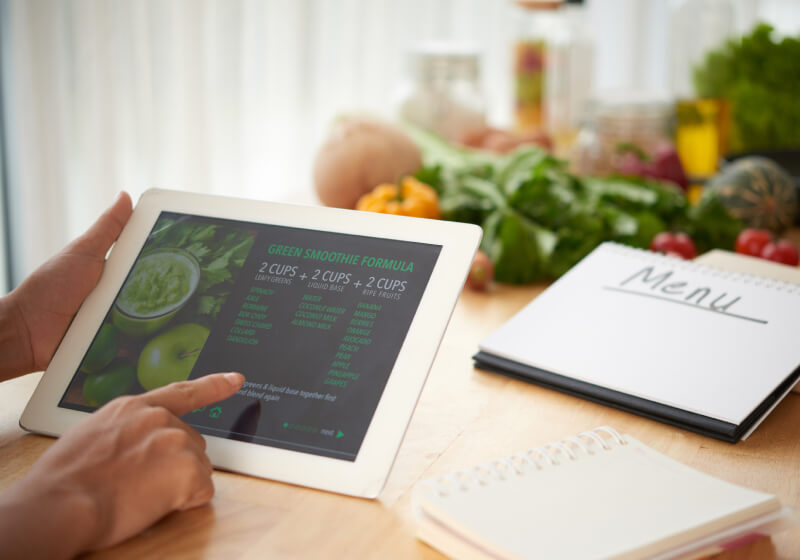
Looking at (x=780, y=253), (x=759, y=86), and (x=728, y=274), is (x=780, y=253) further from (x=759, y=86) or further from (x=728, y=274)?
(x=759, y=86)

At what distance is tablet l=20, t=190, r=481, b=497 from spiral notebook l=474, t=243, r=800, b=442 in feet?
0.67

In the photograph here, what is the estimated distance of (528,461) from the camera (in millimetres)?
602

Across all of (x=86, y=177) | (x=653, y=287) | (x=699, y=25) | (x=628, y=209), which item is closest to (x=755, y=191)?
(x=628, y=209)

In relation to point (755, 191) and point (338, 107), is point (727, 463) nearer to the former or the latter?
point (755, 191)

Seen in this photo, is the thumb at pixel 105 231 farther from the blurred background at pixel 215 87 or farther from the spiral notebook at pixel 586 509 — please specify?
the blurred background at pixel 215 87

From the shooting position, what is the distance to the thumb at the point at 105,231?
2.60 ft

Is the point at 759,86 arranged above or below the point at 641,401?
above

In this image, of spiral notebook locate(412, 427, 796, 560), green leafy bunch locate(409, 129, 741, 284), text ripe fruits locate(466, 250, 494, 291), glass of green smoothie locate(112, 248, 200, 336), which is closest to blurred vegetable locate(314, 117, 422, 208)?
green leafy bunch locate(409, 129, 741, 284)

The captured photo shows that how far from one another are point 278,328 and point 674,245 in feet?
2.41

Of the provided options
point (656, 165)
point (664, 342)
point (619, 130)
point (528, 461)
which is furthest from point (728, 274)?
point (619, 130)

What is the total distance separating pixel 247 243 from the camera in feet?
2.55

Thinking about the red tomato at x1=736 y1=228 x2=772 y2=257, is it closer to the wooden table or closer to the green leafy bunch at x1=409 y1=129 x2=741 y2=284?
the green leafy bunch at x1=409 y1=129 x2=741 y2=284

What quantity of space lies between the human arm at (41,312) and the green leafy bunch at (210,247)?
8 cm

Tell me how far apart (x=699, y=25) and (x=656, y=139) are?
484mm
